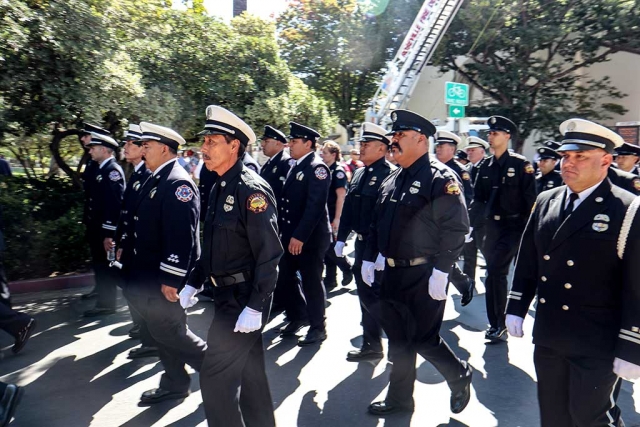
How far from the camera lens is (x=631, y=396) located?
441 centimetres

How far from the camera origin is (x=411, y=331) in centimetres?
395

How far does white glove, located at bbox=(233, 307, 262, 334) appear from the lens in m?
3.04

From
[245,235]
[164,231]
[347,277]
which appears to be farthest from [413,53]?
[245,235]

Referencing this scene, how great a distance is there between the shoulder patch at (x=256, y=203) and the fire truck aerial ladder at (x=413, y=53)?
589 inches

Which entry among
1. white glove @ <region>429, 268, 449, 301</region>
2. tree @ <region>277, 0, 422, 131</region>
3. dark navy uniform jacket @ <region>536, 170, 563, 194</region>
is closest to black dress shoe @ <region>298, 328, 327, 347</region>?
white glove @ <region>429, 268, 449, 301</region>

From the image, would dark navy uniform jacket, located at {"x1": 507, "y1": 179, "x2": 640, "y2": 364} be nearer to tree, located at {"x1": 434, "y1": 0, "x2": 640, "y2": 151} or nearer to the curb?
the curb

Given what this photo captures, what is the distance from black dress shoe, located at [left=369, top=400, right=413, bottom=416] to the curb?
5211mm

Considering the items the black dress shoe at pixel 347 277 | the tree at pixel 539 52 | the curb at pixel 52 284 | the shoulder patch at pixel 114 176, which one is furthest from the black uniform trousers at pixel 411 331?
the tree at pixel 539 52

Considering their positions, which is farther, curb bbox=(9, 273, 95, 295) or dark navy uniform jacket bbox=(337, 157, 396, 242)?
curb bbox=(9, 273, 95, 295)

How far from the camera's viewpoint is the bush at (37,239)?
24.5 ft

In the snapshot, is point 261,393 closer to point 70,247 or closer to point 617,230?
point 617,230

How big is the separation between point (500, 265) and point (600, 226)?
298 centimetres

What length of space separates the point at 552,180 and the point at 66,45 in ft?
22.4

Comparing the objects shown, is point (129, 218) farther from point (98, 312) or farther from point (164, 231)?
point (98, 312)
